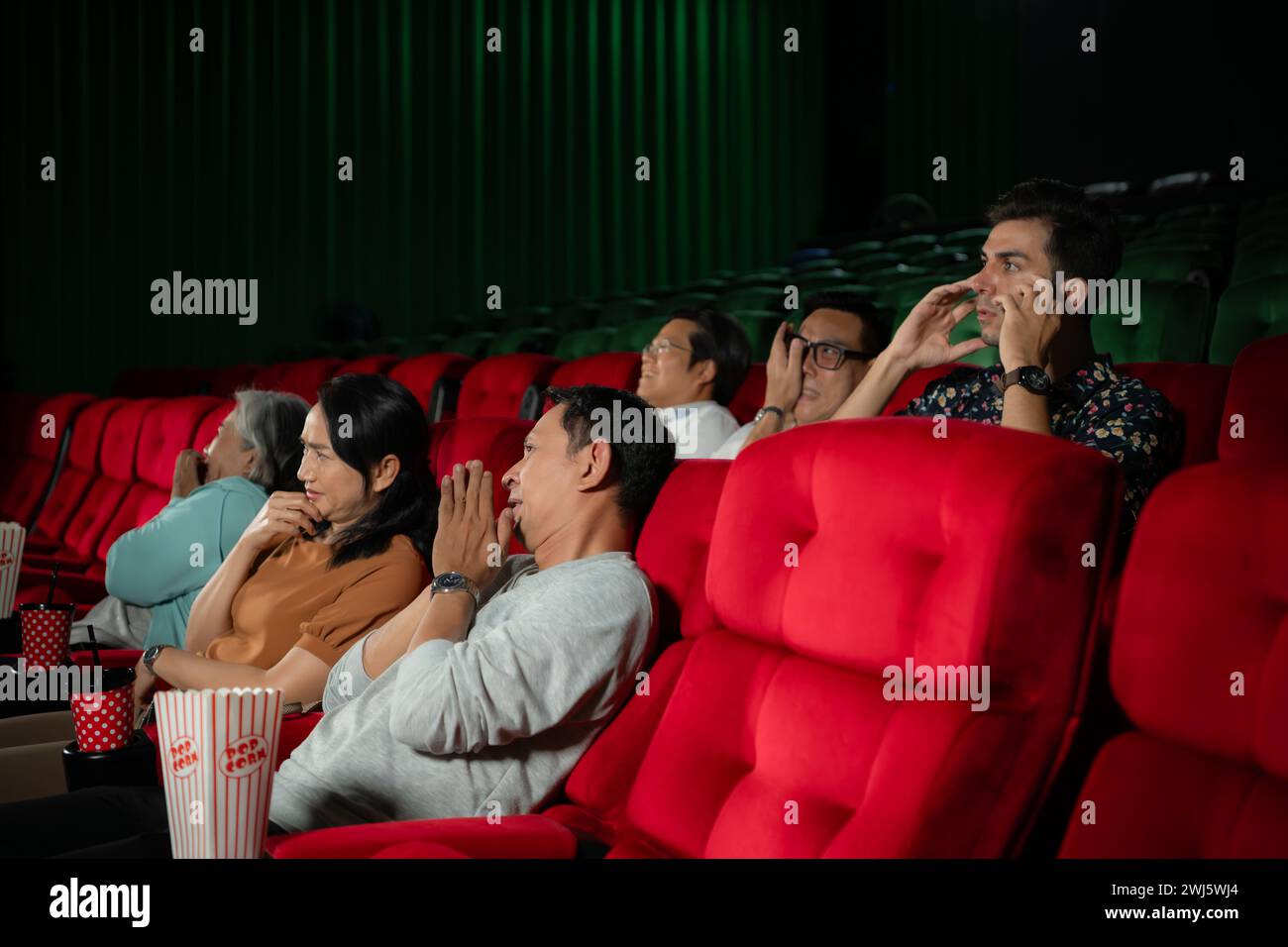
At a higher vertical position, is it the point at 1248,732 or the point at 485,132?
the point at 485,132

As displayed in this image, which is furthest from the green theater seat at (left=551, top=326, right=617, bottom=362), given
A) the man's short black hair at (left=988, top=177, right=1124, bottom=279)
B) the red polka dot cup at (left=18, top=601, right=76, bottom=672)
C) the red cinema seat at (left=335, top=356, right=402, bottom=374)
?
the man's short black hair at (left=988, top=177, right=1124, bottom=279)

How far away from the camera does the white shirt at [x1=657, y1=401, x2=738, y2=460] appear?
2.03 metres

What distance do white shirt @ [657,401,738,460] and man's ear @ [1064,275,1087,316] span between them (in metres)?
0.76

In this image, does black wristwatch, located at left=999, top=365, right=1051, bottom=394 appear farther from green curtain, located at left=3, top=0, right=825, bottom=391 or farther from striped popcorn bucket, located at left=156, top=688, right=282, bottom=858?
green curtain, located at left=3, top=0, right=825, bottom=391

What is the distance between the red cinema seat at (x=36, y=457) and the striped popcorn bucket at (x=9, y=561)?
1.84 m

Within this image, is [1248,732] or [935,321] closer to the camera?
[1248,732]

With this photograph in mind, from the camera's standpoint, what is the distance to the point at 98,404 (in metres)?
3.56

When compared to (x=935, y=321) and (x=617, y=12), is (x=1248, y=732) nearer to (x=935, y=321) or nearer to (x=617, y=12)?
(x=935, y=321)

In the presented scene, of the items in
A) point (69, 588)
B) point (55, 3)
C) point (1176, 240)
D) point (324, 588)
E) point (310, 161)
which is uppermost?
point (55, 3)

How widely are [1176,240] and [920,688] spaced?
2.65 meters

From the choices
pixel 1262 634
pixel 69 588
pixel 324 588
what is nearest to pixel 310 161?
pixel 69 588

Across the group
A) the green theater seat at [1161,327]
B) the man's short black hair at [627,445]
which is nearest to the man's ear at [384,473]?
the man's short black hair at [627,445]

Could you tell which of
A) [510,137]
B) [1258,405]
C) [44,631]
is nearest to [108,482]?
[44,631]

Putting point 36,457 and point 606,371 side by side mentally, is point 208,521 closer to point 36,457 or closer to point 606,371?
point 606,371
